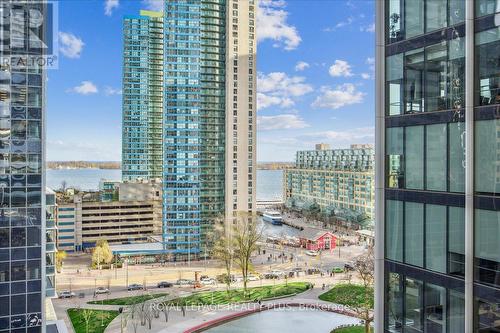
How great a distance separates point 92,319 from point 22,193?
5359 millimetres

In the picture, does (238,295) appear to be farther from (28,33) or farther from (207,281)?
(28,33)

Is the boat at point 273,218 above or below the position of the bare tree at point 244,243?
below

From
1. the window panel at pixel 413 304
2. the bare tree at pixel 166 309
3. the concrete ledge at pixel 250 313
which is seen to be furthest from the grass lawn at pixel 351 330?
the window panel at pixel 413 304

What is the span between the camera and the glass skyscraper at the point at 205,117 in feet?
50.8

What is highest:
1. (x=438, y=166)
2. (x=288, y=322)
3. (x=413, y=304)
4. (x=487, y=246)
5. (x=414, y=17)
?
(x=414, y=17)

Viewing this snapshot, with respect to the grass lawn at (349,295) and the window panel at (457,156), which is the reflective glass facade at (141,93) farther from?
the window panel at (457,156)

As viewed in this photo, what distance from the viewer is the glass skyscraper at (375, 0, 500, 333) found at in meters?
2.14

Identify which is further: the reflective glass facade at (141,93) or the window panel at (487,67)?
the reflective glass facade at (141,93)

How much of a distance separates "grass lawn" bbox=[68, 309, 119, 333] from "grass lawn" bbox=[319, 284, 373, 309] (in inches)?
169

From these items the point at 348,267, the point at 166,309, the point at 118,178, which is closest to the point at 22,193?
the point at 166,309

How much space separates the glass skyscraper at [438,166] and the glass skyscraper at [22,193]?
113 inches

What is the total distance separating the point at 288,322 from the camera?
27.6ft

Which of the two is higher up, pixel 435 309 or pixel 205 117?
pixel 205 117

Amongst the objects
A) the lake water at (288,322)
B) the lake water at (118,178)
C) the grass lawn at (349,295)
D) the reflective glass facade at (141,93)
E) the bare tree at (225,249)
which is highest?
the reflective glass facade at (141,93)
